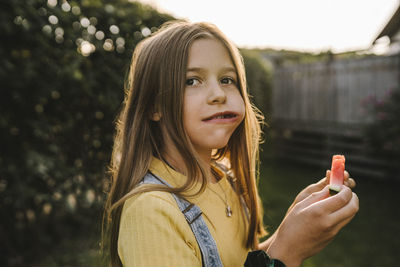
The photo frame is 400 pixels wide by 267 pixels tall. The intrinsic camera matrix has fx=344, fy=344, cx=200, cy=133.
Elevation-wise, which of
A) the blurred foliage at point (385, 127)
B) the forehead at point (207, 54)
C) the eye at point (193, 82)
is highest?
the forehead at point (207, 54)

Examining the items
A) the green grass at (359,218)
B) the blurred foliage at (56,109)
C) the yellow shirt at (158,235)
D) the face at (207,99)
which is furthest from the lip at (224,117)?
the blurred foliage at (56,109)

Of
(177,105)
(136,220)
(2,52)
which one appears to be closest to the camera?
(136,220)

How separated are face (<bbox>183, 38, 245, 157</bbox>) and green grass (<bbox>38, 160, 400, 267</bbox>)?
7.51 feet

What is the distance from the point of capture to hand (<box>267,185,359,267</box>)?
116 cm

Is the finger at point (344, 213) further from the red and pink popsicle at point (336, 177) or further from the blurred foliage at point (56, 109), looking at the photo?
the blurred foliage at point (56, 109)

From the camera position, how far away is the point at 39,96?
9.66ft

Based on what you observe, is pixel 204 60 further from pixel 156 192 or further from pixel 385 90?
pixel 385 90

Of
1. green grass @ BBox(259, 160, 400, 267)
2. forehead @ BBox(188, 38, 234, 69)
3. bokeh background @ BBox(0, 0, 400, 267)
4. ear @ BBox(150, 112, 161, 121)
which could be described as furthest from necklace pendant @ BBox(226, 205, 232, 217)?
bokeh background @ BBox(0, 0, 400, 267)

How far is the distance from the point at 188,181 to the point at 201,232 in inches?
8.1

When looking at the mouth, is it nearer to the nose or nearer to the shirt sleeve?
the nose

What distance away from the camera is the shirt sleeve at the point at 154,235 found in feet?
3.59

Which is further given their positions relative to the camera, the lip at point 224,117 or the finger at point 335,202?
the lip at point 224,117

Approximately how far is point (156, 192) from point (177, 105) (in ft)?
1.16

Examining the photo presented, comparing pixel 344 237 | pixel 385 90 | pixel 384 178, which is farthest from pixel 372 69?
pixel 344 237
